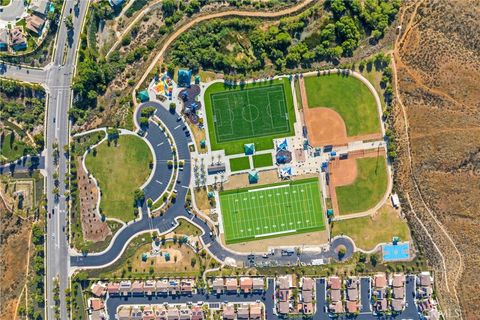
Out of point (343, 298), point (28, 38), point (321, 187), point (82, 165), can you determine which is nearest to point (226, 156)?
point (321, 187)

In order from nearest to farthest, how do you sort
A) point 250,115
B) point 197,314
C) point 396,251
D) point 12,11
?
point 396,251, point 197,314, point 250,115, point 12,11

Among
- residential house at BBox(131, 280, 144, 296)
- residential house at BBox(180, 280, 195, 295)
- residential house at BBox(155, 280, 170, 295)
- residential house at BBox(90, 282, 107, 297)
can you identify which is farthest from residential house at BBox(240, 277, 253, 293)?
residential house at BBox(90, 282, 107, 297)

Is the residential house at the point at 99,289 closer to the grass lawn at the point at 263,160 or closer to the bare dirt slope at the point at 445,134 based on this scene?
the grass lawn at the point at 263,160

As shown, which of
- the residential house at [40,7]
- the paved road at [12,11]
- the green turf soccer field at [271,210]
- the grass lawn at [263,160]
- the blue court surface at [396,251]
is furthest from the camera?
the paved road at [12,11]

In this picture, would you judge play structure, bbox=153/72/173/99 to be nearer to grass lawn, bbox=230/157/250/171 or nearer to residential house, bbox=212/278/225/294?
grass lawn, bbox=230/157/250/171

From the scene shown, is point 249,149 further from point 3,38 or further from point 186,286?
point 3,38

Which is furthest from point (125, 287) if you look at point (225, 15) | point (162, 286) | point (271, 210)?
point (225, 15)

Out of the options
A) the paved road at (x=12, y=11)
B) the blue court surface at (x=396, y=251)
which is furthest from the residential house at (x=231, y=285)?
the paved road at (x=12, y=11)
